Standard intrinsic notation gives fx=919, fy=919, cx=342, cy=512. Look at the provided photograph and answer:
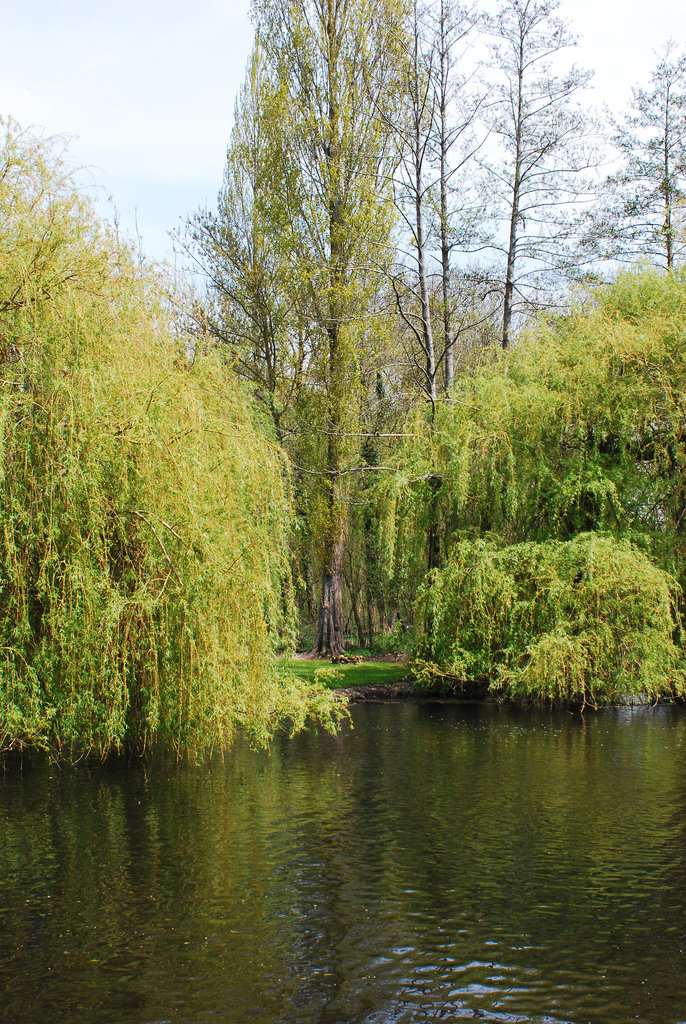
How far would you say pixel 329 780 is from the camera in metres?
10.6

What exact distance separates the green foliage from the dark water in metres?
Result: 2.92

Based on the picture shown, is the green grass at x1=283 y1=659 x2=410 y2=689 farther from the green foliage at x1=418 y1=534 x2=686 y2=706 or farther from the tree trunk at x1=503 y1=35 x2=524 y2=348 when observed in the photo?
the tree trunk at x1=503 y1=35 x2=524 y2=348

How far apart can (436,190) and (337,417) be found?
6308 mm

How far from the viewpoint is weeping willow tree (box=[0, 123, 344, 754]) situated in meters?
9.02

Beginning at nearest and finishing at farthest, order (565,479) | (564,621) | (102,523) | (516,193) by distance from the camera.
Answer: (102,523) < (564,621) < (565,479) < (516,193)

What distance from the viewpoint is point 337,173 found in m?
20.1

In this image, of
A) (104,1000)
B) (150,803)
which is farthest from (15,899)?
(150,803)

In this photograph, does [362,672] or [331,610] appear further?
[331,610]

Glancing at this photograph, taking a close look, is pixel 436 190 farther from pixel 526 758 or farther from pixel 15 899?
pixel 15 899

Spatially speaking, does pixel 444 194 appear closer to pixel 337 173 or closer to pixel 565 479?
pixel 337 173

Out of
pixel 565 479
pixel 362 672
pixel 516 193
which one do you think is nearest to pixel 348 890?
pixel 565 479

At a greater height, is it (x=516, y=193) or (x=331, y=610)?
(x=516, y=193)

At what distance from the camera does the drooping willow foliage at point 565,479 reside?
15156 mm

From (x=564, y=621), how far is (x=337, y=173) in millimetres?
11247
